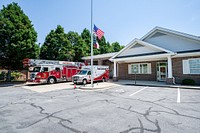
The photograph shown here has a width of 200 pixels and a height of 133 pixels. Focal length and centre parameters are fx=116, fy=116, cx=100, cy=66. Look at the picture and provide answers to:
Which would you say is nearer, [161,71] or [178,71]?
[178,71]

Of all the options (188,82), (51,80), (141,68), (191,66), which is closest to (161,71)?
(141,68)

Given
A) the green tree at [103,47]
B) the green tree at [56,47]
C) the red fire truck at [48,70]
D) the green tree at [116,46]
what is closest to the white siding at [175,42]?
the red fire truck at [48,70]

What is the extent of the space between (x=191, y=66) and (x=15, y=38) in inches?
909

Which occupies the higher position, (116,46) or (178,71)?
(116,46)

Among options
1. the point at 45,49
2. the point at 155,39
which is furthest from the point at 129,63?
the point at 45,49

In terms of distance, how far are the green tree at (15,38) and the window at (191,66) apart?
A: 2120cm

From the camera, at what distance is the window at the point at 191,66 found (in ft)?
43.2

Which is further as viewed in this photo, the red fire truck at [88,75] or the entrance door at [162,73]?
the entrance door at [162,73]

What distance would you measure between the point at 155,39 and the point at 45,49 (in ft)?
73.0

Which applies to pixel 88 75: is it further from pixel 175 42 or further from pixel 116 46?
pixel 116 46

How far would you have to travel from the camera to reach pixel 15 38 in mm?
16375

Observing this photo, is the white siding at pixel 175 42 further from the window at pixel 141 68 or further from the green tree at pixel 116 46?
the green tree at pixel 116 46

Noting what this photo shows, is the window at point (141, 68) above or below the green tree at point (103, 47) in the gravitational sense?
below

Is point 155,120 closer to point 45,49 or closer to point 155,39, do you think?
point 155,39
